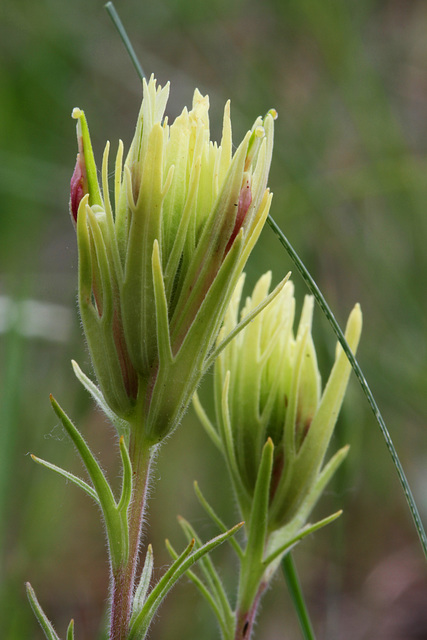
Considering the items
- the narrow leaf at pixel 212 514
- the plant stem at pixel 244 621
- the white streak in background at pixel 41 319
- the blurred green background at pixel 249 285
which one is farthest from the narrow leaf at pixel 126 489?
the white streak in background at pixel 41 319

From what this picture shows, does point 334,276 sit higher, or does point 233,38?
point 233,38

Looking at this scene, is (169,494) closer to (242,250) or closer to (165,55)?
(242,250)

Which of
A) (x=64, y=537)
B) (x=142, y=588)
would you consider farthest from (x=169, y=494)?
(x=142, y=588)

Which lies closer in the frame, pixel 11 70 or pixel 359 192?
pixel 359 192

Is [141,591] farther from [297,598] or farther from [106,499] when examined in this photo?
[297,598]

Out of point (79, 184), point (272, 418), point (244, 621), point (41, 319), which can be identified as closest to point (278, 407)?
point (272, 418)

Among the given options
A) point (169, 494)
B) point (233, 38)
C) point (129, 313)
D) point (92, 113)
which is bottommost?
point (169, 494)

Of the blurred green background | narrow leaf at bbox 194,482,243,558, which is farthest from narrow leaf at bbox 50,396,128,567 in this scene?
the blurred green background

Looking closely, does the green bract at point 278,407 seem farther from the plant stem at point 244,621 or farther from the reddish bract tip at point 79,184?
the reddish bract tip at point 79,184
